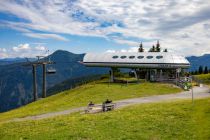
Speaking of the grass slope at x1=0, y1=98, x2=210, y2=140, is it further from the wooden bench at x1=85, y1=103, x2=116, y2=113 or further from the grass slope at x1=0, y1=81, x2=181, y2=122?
the grass slope at x1=0, y1=81, x2=181, y2=122

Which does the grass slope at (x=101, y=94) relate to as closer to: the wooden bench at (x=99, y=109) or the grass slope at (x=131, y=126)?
the wooden bench at (x=99, y=109)

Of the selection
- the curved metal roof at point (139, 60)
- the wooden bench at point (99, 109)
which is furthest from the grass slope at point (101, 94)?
the wooden bench at point (99, 109)

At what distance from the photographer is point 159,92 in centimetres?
6975

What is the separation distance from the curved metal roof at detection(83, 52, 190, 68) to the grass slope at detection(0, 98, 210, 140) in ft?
139

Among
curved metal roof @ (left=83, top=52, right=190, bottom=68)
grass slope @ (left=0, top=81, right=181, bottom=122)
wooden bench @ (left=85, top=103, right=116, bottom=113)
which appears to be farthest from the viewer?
curved metal roof @ (left=83, top=52, right=190, bottom=68)

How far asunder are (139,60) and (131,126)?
55.3 m

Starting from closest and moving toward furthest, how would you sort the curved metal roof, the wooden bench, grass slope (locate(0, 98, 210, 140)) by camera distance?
grass slope (locate(0, 98, 210, 140)) < the wooden bench < the curved metal roof

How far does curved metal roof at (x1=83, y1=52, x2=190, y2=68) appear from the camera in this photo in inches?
3313

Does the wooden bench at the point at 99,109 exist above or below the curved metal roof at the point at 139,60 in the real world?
below

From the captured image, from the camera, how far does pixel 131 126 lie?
33250 millimetres

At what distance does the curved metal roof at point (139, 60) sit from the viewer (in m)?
84.2

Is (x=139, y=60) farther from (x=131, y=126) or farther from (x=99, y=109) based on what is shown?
(x=131, y=126)

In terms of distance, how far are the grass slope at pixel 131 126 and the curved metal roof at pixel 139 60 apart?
42263 mm

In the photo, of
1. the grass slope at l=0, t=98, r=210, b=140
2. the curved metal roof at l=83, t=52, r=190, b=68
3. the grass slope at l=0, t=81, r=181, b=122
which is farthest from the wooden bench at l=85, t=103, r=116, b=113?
the curved metal roof at l=83, t=52, r=190, b=68
